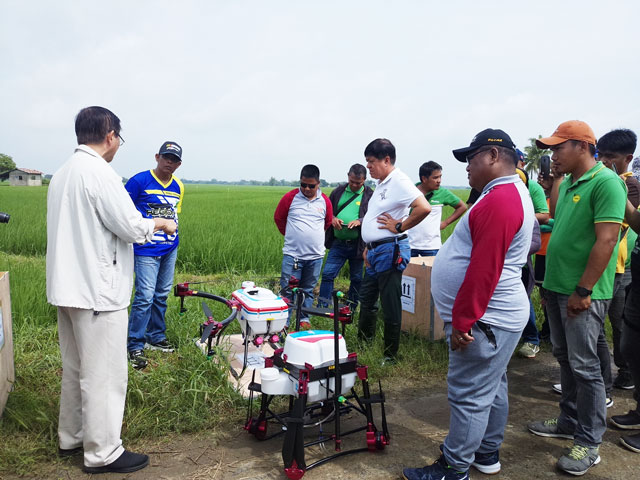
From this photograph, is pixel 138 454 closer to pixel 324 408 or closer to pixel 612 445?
pixel 324 408

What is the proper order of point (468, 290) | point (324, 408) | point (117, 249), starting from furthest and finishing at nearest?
point (324, 408) → point (117, 249) → point (468, 290)

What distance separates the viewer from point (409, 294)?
5.01 metres

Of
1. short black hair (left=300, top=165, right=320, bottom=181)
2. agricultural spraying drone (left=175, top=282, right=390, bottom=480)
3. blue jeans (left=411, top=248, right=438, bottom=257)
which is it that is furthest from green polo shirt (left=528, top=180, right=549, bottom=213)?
agricultural spraying drone (left=175, top=282, right=390, bottom=480)

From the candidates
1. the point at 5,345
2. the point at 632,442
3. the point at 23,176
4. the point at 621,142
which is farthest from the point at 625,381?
the point at 23,176

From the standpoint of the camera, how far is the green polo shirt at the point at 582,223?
2510 millimetres

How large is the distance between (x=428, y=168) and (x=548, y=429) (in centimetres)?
318

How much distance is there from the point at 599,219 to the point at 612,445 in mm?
1456

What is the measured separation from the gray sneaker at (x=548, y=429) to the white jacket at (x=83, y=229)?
2705 millimetres

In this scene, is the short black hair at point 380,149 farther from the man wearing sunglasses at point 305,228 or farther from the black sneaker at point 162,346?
the black sneaker at point 162,346

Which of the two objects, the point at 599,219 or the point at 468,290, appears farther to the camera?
the point at 599,219

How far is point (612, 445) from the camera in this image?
9.48ft

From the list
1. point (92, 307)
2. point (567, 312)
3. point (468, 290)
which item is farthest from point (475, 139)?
point (92, 307)

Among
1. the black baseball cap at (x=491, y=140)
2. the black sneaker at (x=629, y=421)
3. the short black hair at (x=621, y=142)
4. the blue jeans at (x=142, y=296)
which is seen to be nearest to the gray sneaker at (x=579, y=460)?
the black sneaker at (x=629, y=421)

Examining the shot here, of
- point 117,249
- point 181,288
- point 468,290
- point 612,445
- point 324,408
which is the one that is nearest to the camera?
point 468,290
